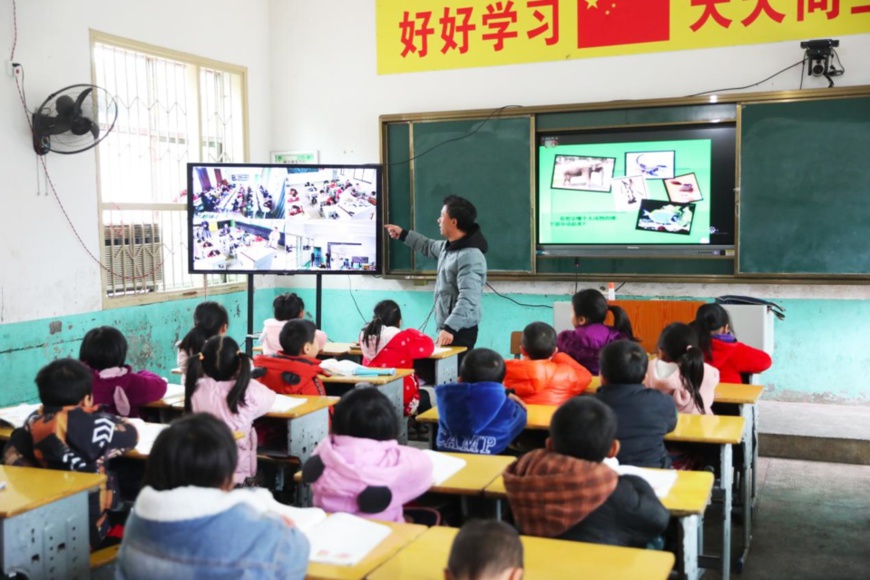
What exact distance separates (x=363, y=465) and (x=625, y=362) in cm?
102

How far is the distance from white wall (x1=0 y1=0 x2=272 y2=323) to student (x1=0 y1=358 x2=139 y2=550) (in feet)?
8.27

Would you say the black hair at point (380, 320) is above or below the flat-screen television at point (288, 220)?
below

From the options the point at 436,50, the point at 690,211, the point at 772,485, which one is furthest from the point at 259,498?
the point at 436,50

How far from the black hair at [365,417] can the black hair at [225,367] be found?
979 millimetres

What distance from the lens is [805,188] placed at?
5.86 m

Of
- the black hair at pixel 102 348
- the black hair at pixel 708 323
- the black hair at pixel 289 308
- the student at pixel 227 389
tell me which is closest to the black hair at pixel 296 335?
the student at pixel 227 389

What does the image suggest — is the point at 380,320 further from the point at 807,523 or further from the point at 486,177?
the point at 807,523

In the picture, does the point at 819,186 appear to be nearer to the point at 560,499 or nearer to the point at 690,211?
the point at 690,211

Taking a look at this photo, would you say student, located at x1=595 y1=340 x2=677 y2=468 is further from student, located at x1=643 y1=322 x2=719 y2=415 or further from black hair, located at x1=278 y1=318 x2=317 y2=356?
black hair, located at x1=278 y1=318 x2=317 y2=356

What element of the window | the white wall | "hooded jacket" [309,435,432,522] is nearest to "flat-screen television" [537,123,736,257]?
the window

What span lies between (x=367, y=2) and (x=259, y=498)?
5652 millimetres

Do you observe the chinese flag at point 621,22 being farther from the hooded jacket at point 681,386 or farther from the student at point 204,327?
the student at point 204,327

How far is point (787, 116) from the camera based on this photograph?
5.86 m

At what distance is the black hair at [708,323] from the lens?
13.4 feet
